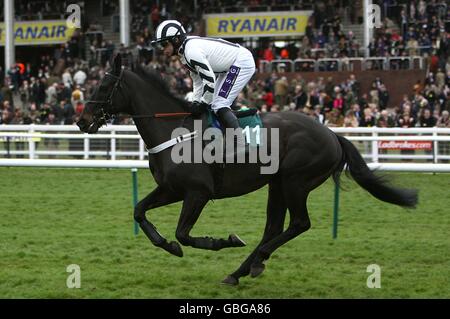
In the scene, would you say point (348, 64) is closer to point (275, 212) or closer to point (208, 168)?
point (275, 212)

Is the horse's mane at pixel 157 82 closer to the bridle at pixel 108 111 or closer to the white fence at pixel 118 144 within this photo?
the bridle at pixel 108 111

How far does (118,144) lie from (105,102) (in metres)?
9.63

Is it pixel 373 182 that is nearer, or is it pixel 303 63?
pixel 373 182

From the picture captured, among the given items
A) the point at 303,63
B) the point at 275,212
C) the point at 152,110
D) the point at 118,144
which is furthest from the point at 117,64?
the point at 303,63

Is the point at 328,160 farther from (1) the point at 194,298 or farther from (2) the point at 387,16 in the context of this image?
(2) the point at 387,16

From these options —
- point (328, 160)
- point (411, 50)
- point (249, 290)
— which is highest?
point (411, 50)

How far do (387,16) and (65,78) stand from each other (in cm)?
911

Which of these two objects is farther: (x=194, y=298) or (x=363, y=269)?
(x=363, y=269)

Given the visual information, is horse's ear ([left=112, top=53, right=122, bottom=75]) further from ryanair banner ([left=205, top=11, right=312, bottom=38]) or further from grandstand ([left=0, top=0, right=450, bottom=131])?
ryanair banner ([left=205, top=11, right=312, bottom=38])

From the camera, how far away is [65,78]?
24.0 m

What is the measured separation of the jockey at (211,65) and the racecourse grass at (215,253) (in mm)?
1294

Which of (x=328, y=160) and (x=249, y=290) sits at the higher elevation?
(x=328, y=160)

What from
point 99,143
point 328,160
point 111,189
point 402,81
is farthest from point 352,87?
point 328,160

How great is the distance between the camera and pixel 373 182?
7.44 metres
